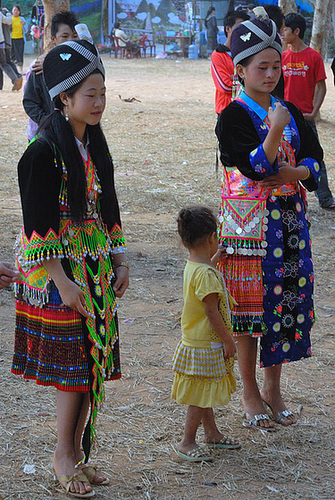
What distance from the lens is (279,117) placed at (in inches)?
130

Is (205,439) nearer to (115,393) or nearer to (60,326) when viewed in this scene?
(115,393)

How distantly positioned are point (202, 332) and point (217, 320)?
106 mm

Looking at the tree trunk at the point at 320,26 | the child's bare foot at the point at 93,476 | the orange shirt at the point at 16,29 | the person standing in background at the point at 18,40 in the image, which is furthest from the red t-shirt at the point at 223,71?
the orange shirt at the point at 16,29

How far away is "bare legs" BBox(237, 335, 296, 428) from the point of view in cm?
376

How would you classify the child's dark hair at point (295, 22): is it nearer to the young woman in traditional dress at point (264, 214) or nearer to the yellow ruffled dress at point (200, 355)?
the young woman in traditional dress at point (264, 214)

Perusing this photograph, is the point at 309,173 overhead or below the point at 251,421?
overhead

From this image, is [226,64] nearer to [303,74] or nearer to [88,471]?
[303,74]

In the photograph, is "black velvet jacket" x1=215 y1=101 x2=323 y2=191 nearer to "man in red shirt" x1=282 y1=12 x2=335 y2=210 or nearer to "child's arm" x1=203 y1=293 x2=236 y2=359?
"child's arm" x1=203 y1=293 x2=236 y2=359

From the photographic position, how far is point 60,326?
2939 millimetres

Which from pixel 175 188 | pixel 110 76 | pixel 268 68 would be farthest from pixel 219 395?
pixel 110 76

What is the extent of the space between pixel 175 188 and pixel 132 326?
464 centimetres

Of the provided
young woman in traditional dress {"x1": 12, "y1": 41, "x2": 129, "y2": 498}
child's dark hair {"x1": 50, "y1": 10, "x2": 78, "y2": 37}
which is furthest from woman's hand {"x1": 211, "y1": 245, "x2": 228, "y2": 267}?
child's dark hair {"x1": 50, "y1": 10, "x2": 78, "y2": 37}

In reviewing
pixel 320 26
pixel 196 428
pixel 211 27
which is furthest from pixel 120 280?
pixel 211 27

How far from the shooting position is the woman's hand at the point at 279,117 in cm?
329
